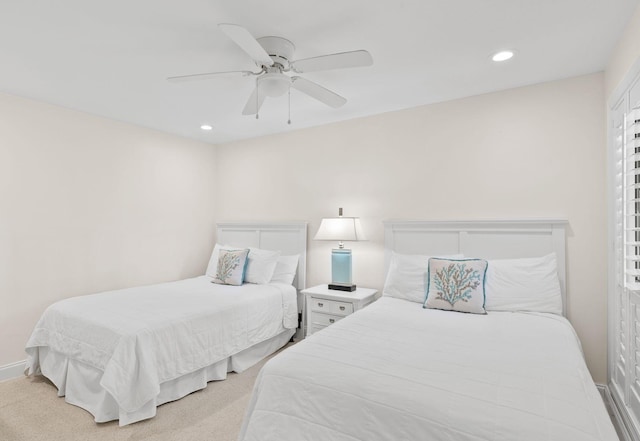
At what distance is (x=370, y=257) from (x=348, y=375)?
7.11 ft

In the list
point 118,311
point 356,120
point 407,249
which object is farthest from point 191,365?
point 356,120

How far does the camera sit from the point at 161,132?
4.20 m

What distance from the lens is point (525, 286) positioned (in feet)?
8.32

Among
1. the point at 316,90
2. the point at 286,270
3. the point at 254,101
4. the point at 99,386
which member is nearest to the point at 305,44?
the point at 316,90

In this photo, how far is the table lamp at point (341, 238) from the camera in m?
3.40

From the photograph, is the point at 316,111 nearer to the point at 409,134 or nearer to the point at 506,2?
the point at 409,134

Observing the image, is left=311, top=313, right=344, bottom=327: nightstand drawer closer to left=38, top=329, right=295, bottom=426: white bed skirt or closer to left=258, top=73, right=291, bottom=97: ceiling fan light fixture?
left=38, top=329, right=295, bottom=426: white bed skirt

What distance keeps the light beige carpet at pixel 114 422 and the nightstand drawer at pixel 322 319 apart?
2.75 feet

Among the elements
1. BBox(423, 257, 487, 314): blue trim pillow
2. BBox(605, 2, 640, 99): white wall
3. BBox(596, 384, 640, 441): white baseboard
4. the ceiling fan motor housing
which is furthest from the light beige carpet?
BBox(605, 2, 640, 99): white wall

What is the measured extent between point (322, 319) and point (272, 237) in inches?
53.0

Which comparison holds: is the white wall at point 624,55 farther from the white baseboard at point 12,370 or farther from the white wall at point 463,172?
the white baseboard at point 12,370

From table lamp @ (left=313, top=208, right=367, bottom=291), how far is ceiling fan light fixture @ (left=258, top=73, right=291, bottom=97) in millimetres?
1545

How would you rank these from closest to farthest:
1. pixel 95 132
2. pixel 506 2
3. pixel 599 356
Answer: pixel 506 2, pixel 599 356, pixel 95 132

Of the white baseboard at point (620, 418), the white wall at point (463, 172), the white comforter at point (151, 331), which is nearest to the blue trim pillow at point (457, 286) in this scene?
the white wall at point (463, 172)
